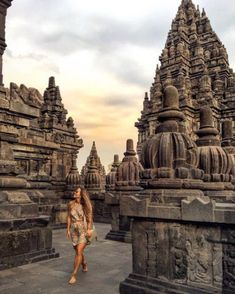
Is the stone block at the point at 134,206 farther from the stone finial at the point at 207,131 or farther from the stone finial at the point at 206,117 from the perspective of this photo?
the stone finial at the point at 206,117

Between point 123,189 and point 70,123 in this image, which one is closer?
point 123,189

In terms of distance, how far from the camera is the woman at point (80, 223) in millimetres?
5859

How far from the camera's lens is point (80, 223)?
600 cm

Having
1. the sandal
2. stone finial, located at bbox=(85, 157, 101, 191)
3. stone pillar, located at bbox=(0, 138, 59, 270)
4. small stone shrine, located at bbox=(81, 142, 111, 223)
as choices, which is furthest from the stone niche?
stone finial, located at bbox=(85, 157, 101, 191)

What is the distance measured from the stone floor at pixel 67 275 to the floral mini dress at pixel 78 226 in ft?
2.40

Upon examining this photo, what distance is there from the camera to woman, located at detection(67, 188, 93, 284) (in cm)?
586

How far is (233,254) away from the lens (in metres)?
4.11

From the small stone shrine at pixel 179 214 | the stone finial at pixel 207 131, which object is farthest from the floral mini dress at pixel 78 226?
the stone finial at pixel 207 131

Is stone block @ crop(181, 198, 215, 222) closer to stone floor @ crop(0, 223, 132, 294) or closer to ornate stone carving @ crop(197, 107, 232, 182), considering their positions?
stone floor @ crop(0, 223, 132, 294)

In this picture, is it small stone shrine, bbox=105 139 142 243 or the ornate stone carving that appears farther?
small stone shrine, bbox=105 139 142 243

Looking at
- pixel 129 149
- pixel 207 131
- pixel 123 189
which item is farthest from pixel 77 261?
pixel 129 149

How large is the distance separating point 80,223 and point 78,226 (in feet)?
0.24

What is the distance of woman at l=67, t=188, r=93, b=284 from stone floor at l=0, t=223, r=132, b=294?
0.44 metres

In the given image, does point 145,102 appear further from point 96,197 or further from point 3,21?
point 3,21
